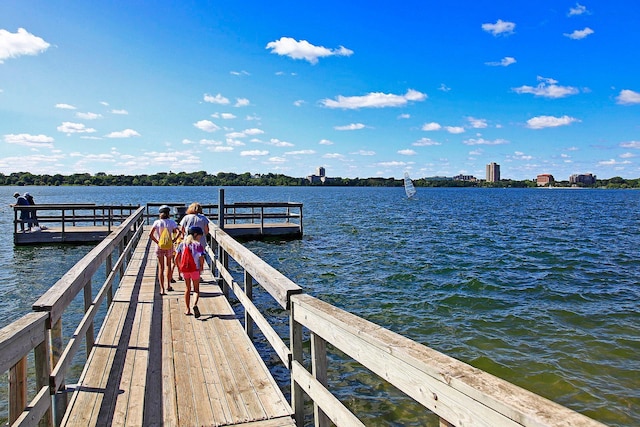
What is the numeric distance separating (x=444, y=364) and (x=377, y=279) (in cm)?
1186

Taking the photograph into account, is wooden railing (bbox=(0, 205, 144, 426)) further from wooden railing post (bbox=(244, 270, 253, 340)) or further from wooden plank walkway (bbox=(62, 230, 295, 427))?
wooden railing post (bbox=(244, 270, 253, 340))

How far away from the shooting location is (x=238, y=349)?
5.09 m

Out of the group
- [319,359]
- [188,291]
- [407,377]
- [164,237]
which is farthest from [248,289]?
[407,377]

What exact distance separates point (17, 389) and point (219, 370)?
209 cm

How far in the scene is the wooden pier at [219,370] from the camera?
69.1 inches

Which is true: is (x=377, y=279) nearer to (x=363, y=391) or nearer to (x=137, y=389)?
(x=363, y=391)

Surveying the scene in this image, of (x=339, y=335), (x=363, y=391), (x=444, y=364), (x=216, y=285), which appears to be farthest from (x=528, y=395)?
(x=216, y=285)

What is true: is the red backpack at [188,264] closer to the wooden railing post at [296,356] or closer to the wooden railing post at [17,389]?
the wooden railing post at [296,356]

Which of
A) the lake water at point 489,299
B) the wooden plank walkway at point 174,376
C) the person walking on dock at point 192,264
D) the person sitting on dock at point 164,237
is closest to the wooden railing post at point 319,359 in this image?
the wooden plank walkway at point 174,376

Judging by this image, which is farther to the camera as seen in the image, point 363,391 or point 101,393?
point 363,391

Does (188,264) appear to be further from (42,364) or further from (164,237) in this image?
(42,364)

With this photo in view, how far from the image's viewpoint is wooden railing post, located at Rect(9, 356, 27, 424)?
2.60 meters

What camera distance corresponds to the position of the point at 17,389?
2.65 m

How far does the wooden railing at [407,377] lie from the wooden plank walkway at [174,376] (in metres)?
0.56
